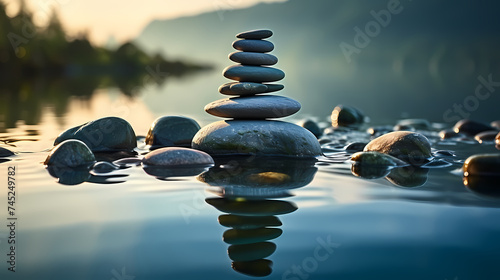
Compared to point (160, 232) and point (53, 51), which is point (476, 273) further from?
point (53, 51)

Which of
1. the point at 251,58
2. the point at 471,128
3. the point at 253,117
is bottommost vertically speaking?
the point at 471,128

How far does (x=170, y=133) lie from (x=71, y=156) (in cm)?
327

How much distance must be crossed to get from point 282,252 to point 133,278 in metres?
1.27

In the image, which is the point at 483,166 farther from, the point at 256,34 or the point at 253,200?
the point at 256,34

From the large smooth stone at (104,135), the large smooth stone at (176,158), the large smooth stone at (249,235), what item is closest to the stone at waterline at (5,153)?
the large smooth stone at (104,135)

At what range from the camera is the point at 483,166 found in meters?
7.84

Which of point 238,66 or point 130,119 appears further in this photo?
point 130,119

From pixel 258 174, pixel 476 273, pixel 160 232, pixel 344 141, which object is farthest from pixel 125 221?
pixel 344 141

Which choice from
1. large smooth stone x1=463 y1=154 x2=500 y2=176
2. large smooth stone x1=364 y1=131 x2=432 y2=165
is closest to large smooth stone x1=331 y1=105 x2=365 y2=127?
large smooth stone x1=364 y1=131 x2=432 y2=165

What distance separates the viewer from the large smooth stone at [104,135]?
1044cm

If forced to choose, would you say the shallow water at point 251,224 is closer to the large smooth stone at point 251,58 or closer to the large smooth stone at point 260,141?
the large smooth stone at point 260,141

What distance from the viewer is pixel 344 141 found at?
39.9 feet

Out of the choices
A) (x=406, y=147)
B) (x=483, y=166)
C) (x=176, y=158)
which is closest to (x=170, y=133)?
(x=176, y=158)

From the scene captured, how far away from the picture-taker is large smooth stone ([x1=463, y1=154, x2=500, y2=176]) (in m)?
7.70
